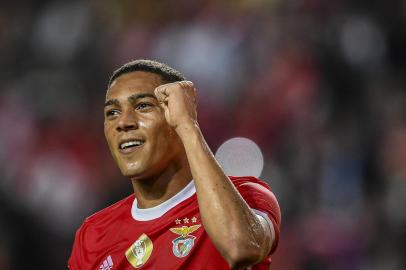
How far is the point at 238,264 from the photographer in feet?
7.23

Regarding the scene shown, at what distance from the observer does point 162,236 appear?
2.66 m

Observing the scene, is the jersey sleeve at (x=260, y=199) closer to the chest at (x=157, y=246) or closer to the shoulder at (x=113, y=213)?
the chest at (x=157, y=246)

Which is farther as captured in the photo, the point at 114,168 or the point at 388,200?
the point at 114,168

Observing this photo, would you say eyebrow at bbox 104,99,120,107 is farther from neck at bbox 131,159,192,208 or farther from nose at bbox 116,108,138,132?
neck at bbox 131,159,192,208

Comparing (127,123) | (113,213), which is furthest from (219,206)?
(113,213)

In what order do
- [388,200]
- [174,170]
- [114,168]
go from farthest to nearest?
[114,168] → [388,200] → [174,170]

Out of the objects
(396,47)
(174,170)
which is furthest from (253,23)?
(174,170)

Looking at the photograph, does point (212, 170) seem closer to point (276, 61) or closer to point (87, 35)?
point (276, 61)

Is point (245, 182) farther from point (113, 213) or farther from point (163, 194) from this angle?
point (113, 213)

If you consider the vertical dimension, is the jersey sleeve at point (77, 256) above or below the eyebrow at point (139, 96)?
below

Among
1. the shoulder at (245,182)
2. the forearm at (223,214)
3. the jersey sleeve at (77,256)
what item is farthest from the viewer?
the jersey sleeve at (77,256)

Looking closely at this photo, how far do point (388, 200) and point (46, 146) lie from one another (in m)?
2.89

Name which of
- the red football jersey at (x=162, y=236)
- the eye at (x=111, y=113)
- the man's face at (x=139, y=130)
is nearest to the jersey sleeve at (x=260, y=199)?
the red football jersey at (x=162, y=236)

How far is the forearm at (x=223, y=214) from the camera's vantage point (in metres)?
2.17
